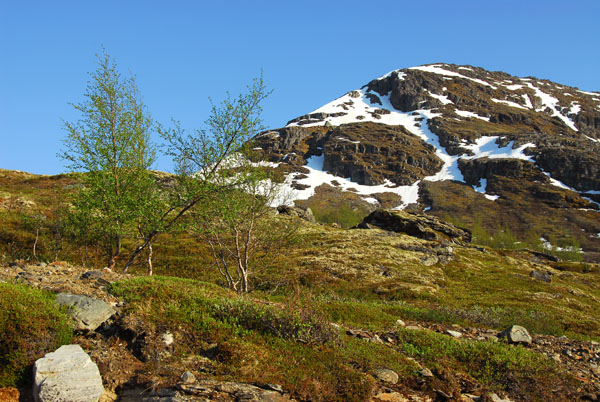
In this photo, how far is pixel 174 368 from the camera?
8102 millimetres

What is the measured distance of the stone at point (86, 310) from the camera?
9.37 m

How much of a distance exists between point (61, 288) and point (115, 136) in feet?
34.5

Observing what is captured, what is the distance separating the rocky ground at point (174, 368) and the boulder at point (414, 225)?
67912mm

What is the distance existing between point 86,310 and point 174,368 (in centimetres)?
331

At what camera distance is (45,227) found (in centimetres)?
4056

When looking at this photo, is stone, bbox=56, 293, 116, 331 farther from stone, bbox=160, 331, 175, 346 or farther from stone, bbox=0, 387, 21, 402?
stone, bbox=0, 387, 21, 402

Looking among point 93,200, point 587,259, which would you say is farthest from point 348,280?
point 587,259

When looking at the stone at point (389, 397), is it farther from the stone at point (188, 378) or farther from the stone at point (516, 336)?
the stone at point (516, 336)

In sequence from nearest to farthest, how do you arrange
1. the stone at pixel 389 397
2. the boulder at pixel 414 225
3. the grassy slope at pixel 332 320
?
the stone at pixel 389 397 → the grassy slope at pixel 332 320 → the boulder at pixel 414 225

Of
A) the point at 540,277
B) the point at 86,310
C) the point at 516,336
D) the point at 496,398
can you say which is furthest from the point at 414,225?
the point at 86,310

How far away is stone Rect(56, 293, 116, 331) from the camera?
9.37 m

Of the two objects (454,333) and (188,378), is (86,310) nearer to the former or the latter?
(188,378)

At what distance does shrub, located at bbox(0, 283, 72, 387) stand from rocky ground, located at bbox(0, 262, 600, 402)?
0.43 metres

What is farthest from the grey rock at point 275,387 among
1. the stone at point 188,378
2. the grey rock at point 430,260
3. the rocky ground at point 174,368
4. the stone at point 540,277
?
the stone at point 540,277
